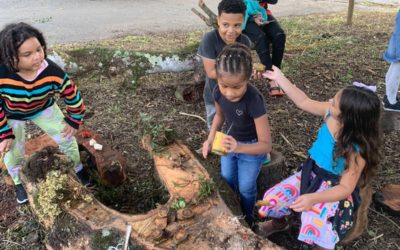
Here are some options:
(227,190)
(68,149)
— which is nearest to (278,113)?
(227,190)

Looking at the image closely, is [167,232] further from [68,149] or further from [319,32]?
[319,32]

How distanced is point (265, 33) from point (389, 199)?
251cm

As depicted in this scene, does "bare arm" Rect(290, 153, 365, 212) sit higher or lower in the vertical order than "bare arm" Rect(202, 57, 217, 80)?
lower

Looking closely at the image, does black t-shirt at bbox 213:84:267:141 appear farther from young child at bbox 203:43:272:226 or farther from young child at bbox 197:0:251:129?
young child at bbox 197:0:251:129

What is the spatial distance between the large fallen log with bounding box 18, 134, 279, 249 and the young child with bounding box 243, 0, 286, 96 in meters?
2.42

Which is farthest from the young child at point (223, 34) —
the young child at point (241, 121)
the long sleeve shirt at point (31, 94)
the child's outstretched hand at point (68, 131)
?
the child's outstretched hand at point (68, 131)

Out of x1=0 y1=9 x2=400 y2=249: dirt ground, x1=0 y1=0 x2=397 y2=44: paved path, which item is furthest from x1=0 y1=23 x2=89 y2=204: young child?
x1=0 y1=0 x2=397 y2=44: paved path

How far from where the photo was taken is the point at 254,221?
3.33 m

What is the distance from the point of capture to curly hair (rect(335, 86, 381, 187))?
2357mm

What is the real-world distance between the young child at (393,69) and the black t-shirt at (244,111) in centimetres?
244

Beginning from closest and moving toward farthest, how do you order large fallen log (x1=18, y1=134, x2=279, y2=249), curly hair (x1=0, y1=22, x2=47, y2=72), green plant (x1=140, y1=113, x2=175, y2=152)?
large fallen log (x1=18, y1=134, x2=279, y2=249), curly hair (x1=0, y1=22, x2=47, y2=72), green plant (x1=140, y1=113, x2=175, y2=152)

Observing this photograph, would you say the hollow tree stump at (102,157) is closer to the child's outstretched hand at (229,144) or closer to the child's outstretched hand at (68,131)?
the child's outstretched hand at (68,131)

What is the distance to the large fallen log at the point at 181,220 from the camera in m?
2.25

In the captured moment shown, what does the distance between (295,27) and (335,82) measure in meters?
2.97
